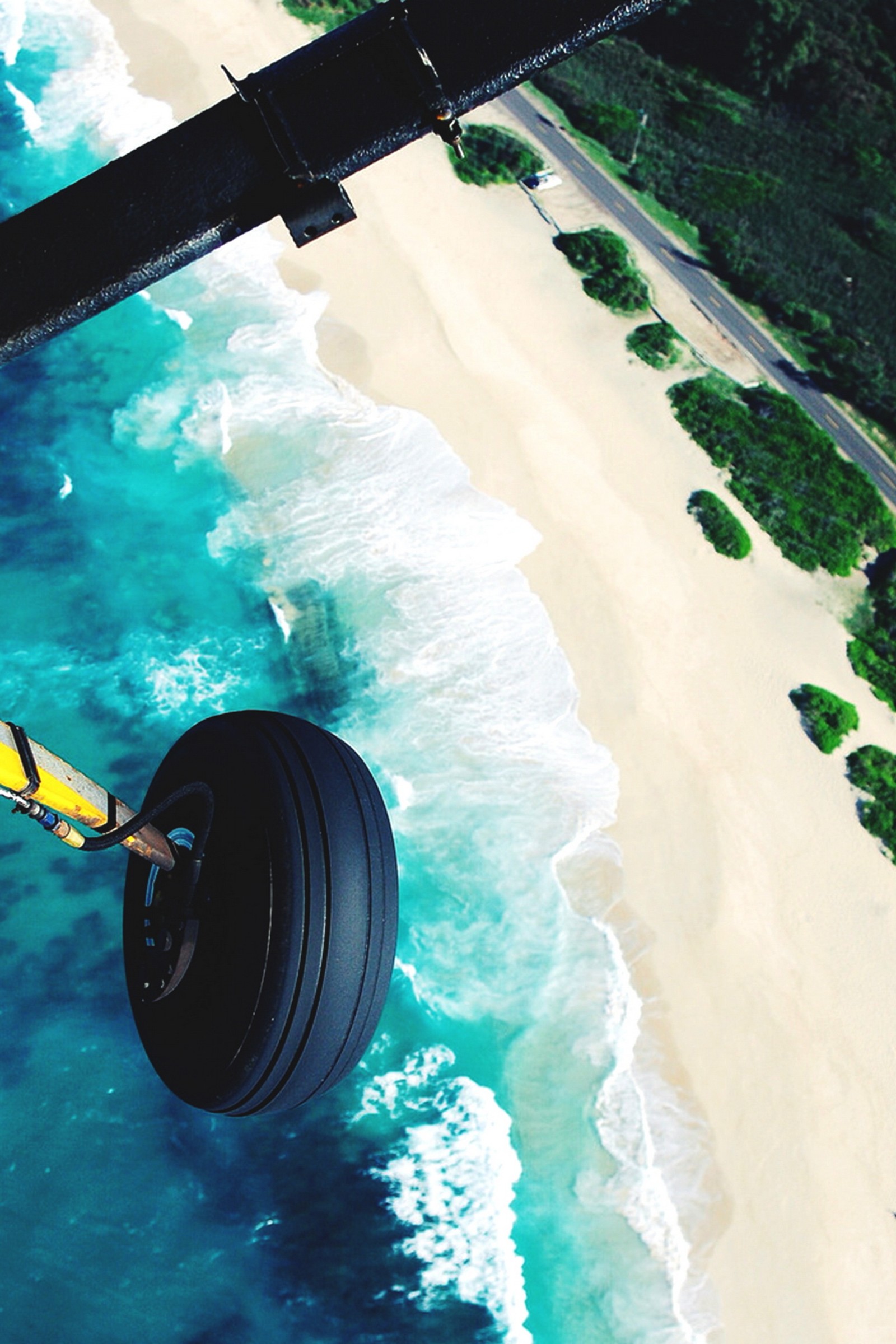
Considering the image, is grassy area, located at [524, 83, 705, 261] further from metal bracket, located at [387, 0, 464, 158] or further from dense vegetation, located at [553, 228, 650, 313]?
metal bracket, located at [387, 0, 464, 158]

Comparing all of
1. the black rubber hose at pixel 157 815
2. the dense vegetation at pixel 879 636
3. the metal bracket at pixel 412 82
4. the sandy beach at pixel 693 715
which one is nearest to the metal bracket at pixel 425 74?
the metal bracket at pixel 412 82

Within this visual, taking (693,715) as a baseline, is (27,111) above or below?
below

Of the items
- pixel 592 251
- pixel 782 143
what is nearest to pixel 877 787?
pixel 592 251

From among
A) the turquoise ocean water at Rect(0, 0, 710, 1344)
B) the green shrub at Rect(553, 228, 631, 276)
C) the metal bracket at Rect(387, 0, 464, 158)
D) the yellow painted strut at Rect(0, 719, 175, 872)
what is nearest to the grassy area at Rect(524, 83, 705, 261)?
the green shrub at Rect(553, 228, 631, 276)

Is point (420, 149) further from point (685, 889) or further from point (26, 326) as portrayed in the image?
point (26, 326)

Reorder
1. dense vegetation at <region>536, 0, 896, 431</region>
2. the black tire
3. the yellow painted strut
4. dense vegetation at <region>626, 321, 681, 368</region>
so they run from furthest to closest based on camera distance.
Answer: dense vegetation at <region>536, 0, 896, 431</region> → dense vegetation at <region>626, 321, 681, 368</region> → the black tire → the yellow painted strut

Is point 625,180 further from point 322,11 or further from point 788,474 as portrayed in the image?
point 788,474

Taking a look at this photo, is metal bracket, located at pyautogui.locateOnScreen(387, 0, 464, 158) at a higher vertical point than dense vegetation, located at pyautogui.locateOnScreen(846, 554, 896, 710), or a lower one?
higher
